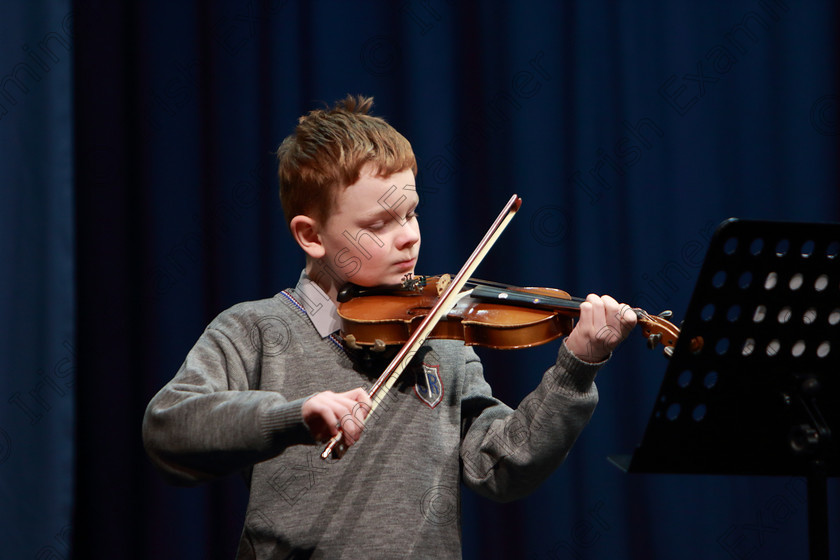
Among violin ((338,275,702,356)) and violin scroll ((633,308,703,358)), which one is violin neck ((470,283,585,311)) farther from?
violin scroll ((633,308,703,358))

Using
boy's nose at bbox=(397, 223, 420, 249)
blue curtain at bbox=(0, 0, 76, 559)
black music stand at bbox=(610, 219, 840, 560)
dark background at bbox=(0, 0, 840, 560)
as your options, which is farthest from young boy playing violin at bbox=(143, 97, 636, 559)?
blue curtain at bbox=(0, 0, 76, 559)

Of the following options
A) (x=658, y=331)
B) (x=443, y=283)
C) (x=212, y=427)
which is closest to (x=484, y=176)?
(x=443, y=283)

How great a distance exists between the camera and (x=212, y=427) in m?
0.97

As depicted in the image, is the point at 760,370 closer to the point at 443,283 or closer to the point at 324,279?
the point at 443,283

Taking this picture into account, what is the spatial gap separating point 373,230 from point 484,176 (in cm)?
85

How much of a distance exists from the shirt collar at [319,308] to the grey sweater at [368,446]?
1cm

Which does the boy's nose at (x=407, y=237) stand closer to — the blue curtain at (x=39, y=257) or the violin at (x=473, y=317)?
the violin at (x=473, y=317)

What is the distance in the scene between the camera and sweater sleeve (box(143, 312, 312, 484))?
3.09ft

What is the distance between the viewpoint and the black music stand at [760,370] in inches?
34.4

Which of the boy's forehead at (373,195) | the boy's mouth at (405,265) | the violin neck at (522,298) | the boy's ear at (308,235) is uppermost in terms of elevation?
the boy's forehead at (373,195)

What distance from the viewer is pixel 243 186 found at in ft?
6.59

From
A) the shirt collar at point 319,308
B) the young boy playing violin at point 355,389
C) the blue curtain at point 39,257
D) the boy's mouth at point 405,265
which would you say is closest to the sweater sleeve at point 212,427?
the young boy playing violin at point 355,389

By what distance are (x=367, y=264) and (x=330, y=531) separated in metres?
0.40

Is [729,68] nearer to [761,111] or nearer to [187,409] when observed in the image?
[761,111]
